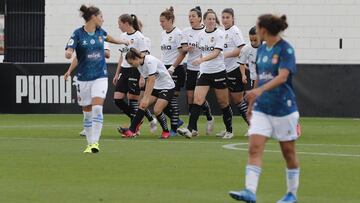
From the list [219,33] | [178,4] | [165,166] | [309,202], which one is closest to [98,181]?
[165,166]

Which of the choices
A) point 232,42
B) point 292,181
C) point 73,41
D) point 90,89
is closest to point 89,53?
point 73,41

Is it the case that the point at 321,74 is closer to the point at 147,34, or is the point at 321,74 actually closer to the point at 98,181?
the point at 147,34

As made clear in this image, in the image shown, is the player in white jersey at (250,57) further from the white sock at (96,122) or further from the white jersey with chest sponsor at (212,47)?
the white sock at (96,122)

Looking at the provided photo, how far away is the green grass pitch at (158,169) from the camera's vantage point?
11.3 metres

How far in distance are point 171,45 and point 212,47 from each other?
1.94 metres

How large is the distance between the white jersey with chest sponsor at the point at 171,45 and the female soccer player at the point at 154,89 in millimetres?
1667

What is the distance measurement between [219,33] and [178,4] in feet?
40.1

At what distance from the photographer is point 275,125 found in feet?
35.1

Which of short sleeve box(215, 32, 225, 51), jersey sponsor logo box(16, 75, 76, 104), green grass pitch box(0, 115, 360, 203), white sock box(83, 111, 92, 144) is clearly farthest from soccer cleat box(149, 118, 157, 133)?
jersey sponsor logo box(16, 75, 76, 104)

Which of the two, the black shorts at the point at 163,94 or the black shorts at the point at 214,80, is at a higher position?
the black shorts at the point at 214,80

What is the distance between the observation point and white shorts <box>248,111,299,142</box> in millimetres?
10625

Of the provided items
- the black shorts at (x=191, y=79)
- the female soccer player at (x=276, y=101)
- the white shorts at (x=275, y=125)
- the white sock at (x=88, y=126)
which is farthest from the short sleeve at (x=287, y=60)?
the black shorts at (x=191, y=79)

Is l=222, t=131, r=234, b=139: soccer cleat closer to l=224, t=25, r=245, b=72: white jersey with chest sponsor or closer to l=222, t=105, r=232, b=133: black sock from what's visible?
l=222, t=105, r=232, b=133: black sock

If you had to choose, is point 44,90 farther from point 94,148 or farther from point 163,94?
point 94,148
